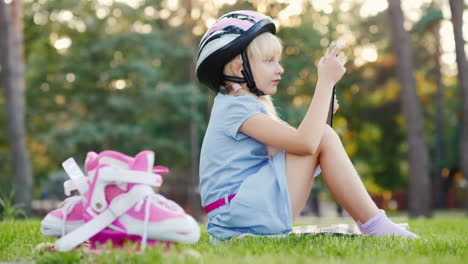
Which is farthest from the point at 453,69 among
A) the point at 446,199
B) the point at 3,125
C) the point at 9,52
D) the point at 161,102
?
the point at 9,52

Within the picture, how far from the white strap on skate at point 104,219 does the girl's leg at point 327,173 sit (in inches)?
39.5

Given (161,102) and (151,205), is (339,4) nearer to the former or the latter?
(161,102)

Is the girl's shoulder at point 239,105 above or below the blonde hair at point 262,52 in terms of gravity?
below

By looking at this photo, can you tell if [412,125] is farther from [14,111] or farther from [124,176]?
[124,176]

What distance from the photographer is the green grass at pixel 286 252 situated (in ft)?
8.23

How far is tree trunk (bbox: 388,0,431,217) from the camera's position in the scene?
14.2m

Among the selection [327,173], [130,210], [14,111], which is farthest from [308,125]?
[14,111]

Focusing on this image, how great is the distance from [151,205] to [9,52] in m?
10.4

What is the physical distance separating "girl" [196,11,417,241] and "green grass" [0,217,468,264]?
0.21 m

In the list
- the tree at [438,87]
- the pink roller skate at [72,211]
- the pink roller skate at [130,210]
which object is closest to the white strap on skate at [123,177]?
the pink roller skate at [130,210]

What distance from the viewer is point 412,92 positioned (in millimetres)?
14375

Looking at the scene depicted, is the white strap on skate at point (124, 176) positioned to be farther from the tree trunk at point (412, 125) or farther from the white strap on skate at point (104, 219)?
the tree trunk at point (412, 125)

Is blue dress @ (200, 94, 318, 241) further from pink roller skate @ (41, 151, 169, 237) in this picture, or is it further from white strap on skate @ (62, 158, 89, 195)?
white strap on skate @ (62, 158, 89, 195)

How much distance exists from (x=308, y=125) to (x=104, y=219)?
48.1 inches
